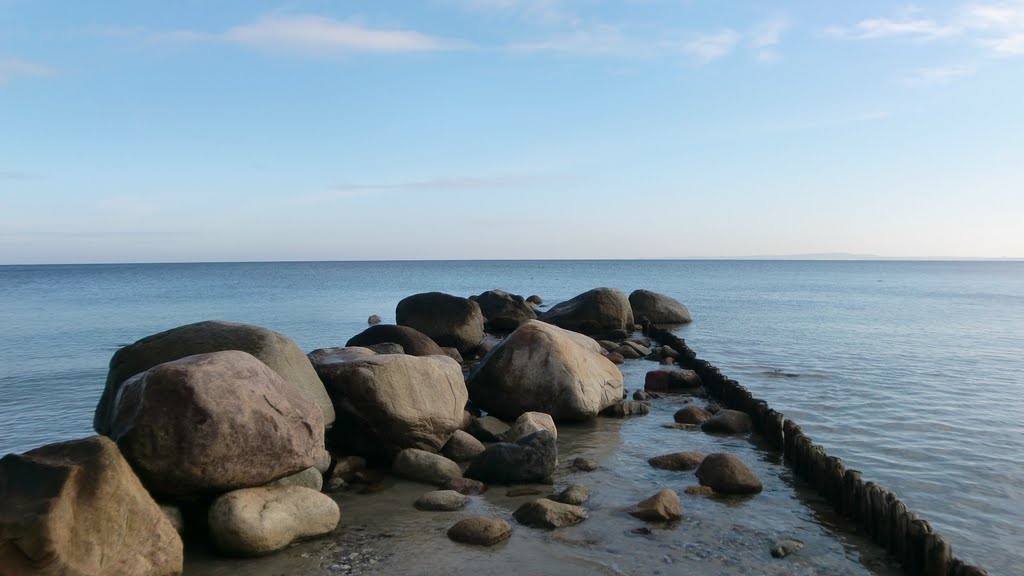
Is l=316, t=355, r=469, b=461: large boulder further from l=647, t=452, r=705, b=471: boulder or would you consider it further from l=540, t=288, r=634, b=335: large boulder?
l=540, t=288, r=634, b=335: large boulder

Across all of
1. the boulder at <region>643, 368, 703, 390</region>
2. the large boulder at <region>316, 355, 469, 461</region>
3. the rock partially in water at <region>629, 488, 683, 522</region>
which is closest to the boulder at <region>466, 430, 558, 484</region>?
the large boulder at <region>316, 355, 469, 461</region>

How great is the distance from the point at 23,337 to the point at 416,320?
18.1m

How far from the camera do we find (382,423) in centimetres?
1117

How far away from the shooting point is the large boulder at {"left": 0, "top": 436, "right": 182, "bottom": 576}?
6.27 m

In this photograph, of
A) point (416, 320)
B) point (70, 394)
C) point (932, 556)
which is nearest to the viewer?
point (932, 556)

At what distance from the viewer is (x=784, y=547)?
27.1 feet

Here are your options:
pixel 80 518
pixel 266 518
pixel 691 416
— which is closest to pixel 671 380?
pixel 691 416

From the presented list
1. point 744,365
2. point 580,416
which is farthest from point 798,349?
point 580,416

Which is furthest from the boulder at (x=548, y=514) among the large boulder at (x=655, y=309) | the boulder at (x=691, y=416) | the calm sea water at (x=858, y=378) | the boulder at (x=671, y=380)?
the large boulder at (x=655, y=309)

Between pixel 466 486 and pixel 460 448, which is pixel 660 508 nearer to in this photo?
pixel 466 486

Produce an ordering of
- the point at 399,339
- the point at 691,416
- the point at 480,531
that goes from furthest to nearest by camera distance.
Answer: the point at 399,339 < the point at 691,416 < the point at 480,531

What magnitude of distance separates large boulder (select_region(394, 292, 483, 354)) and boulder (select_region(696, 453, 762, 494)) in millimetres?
13743

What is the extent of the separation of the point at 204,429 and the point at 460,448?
470 cm

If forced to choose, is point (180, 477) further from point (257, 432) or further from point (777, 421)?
point (777, 421)
